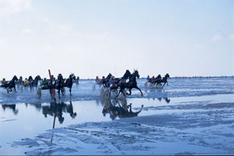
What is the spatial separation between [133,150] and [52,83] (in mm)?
16233

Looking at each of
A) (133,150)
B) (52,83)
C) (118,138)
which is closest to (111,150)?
(133,150)

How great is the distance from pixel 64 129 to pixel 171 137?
3.51 metres

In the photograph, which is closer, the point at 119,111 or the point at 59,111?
the point at 119,111

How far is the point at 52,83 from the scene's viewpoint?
20656 millimetres

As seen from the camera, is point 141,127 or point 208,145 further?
point 141,127

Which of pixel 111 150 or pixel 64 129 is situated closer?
pixel 111 150

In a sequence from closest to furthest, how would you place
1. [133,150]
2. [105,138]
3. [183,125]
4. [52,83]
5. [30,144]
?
[133,150]
[30,144]
[105,138]
[183,125]
[52,83]

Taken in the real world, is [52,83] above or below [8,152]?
above

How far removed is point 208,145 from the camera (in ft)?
18.7

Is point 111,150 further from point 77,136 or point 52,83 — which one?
point 52,83

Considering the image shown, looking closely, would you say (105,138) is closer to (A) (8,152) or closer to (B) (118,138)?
(B) (118,138)

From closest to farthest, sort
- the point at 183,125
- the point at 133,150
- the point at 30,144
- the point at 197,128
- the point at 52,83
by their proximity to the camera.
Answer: the point at 133,150, the point at 30,144, the point at 197,128, the point at 183,125, the point at 52,83

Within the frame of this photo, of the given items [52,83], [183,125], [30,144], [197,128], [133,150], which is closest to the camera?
[133,150]

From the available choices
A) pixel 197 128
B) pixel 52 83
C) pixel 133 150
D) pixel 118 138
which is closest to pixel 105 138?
pixel 118 138
